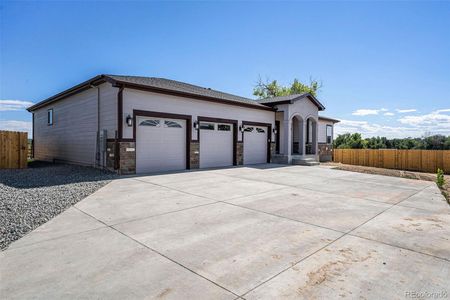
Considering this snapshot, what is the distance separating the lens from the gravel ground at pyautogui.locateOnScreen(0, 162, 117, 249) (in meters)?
4.09

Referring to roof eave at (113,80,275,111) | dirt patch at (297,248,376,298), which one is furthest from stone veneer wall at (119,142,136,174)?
dirt patch at (297,248,376,298)

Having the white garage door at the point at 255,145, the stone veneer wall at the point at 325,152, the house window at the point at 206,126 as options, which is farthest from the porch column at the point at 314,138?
the house window at the point at 206,126

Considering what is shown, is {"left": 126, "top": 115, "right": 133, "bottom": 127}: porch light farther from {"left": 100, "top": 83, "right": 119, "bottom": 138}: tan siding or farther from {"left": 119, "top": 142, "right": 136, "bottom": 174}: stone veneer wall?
{"left": 119, "top": 142, "right": 136, "bottom": 174}: stone veneer wall

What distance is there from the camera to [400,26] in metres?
10.4

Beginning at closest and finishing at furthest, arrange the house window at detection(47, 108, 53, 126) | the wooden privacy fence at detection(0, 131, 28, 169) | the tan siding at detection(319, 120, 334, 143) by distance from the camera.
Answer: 1. the wooden privacy fence at detection(0, 131, 28, 169)
2. the house window at detection(47, 108, 53, 126)
3. the tan siding at detection(319, 120, 334, 143)

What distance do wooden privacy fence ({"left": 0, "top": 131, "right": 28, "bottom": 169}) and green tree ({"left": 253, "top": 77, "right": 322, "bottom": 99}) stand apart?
3179cm

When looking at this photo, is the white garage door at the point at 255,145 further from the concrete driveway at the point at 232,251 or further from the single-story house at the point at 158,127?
the concrete driveway at the point at 232,251

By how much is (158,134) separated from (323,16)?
950 centimetres

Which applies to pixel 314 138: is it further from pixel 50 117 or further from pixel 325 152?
pixel 50 117

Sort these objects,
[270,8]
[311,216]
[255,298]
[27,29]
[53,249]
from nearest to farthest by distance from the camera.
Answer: [255,298], [53,249], [311,216], [27,29], [270,8]

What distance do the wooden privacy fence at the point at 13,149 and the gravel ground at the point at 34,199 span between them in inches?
164

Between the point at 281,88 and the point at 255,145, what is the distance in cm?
2435

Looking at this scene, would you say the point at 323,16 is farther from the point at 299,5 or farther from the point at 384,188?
the point at 384,188

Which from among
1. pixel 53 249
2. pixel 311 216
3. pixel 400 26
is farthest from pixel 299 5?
pixel 53 249
